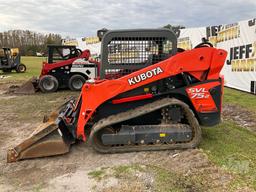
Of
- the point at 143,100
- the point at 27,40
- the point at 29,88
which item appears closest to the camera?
the point at 143,100

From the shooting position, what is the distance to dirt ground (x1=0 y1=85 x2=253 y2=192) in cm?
334

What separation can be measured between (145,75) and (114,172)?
4.87 ft

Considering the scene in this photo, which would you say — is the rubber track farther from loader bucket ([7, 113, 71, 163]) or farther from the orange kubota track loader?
loader bucket ([7, 113, 71, 163])

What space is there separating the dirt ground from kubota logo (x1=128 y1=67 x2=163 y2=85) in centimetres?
110

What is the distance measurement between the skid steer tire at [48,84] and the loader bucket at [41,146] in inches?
306

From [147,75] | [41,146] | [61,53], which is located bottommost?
[41,146]

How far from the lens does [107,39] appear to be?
14.9 ft

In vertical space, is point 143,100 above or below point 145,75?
below

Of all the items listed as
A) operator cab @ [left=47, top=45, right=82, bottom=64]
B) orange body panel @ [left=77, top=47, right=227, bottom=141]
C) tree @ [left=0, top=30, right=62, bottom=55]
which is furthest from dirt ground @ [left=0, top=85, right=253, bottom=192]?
tree @ [left=0, top=30, right=62, bottom=55]

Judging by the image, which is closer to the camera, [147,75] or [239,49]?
[147,75]

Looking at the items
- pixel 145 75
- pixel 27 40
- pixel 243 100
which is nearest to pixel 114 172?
pixel 145 75

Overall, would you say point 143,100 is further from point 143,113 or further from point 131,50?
point 131,50

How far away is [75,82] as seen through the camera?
39.1 ft

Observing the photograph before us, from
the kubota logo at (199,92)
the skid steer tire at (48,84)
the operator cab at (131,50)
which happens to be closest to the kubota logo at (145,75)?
the operator cab at (131,50)
